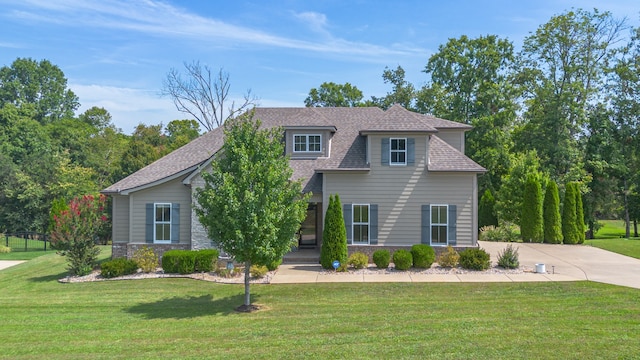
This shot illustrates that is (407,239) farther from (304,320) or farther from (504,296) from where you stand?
(304,320)

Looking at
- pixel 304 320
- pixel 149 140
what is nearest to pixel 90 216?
pixel 304 320

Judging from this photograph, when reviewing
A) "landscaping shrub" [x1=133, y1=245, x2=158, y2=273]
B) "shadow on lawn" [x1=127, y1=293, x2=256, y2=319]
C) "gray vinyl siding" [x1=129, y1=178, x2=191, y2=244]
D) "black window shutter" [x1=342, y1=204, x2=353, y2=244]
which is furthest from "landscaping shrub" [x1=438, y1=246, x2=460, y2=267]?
"landscaping shrub" [x1=133, y1=245, x2=158, y2=273]

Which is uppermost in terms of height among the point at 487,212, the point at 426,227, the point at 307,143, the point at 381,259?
the point at 307,143

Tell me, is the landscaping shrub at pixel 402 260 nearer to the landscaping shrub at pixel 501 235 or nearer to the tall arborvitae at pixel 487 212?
the landscaping shrub at pixel 501 235

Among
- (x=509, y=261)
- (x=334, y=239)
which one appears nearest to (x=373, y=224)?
(x=334, y=239)

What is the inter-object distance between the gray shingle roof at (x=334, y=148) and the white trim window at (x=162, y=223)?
1194mm

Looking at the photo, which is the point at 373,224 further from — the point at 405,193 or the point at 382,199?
the point at 405,193

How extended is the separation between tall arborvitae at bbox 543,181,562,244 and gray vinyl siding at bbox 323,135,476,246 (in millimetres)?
8490

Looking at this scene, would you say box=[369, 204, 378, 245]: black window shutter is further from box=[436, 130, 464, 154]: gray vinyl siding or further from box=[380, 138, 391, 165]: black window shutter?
box=[436, 130, 464, 154]: gray vinyl siding

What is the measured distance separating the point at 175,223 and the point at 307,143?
6.92m

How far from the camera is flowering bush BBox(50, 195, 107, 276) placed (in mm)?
17406

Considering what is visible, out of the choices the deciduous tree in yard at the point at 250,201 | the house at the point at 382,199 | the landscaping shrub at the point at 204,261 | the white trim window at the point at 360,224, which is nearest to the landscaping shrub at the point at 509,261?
the house at the point at 382,199

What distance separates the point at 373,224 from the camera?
64.4 ft

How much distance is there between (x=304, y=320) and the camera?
11.9 metres
